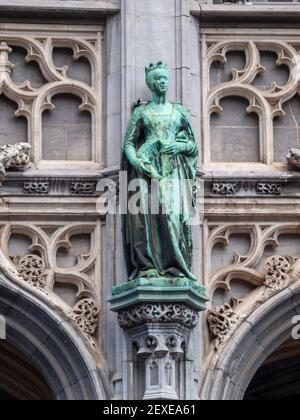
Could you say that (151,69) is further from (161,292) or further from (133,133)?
(161,292)

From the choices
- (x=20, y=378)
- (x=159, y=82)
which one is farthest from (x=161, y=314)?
(x=20, y=378)

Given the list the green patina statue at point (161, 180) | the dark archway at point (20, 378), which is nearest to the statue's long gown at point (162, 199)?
the green patina statue at point (161, 180)

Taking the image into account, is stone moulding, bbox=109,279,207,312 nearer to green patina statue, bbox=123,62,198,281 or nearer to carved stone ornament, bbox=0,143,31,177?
green patina statue, bbox=123,62,198,281

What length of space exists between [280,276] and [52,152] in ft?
9.54

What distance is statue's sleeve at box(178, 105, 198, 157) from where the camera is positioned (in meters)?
30.9

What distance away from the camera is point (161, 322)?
99.1 ft

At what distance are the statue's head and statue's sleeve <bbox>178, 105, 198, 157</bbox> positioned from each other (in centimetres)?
30

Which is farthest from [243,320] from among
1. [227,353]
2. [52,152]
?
[52,152]

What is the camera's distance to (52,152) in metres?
31.9

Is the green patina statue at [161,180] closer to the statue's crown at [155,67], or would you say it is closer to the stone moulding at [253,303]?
the statue's crown at [155,67]

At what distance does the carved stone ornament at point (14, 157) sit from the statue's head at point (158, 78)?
1.61 meters

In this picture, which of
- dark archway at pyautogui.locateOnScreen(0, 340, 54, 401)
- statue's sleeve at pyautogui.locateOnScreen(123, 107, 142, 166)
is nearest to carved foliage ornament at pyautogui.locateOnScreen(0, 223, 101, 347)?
statue's sleeve at pyautogui.locateOnScreen(123, 107, 142, 166)

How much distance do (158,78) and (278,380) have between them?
570 cm

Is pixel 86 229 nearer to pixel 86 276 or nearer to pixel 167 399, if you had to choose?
pixel 86 276
